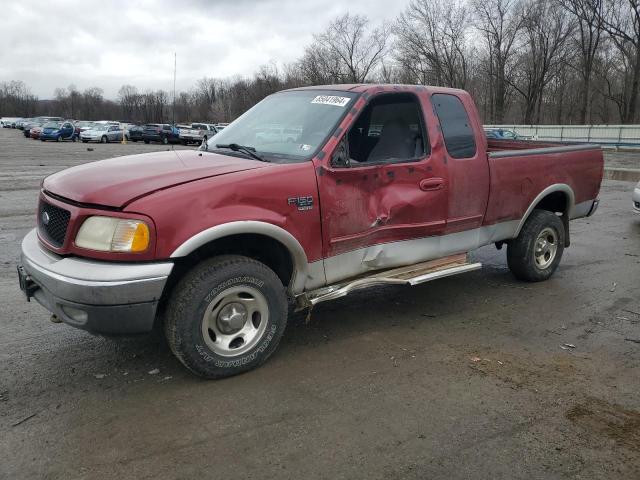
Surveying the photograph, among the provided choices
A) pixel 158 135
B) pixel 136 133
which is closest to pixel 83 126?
pixel 136 133

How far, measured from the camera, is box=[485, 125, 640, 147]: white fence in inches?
1406

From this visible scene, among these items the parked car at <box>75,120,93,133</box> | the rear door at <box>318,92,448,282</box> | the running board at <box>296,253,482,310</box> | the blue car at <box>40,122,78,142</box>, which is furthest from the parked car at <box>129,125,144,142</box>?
the running board at <box>296,253,482,310</box>

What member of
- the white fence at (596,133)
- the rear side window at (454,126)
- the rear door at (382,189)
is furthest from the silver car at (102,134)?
the rear door at (382,189)

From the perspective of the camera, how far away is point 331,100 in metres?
4.40

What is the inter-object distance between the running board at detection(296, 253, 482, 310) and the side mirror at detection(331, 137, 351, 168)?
3.06ft

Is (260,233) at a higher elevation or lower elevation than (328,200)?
lower

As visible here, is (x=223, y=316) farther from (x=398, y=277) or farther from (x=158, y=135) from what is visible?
(x=158, y=135)

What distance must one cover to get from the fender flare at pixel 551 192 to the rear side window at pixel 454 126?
3.81 ft

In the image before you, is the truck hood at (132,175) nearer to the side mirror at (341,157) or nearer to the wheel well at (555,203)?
the side mirror at (341,157)

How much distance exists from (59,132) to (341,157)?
42.8m

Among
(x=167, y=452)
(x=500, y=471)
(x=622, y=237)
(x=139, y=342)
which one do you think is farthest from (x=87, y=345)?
(x=622, y=237)

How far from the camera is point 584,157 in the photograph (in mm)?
6090

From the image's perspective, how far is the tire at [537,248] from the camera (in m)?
5.75

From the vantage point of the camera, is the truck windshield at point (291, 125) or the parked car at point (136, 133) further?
the parked car at point (136, 133)
